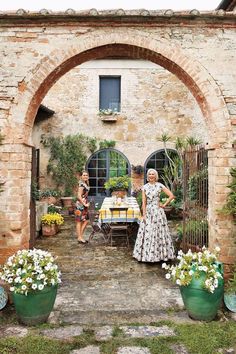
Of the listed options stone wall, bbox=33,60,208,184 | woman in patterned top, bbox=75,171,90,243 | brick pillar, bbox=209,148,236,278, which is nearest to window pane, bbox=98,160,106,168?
stone wall, bbox=33,60,208,184

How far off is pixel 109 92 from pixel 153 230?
8.65 metres

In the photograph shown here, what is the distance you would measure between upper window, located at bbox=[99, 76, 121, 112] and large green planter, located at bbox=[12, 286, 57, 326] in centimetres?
1025

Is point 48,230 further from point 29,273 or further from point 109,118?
point 109,118

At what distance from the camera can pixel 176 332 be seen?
352cm

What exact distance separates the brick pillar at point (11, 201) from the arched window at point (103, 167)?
329 inches

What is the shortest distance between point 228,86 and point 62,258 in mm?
4443

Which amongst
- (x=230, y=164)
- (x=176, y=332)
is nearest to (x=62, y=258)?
(x=176, y=332)

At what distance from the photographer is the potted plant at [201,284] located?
3689mm

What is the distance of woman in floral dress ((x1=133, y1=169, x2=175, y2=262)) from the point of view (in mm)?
5859

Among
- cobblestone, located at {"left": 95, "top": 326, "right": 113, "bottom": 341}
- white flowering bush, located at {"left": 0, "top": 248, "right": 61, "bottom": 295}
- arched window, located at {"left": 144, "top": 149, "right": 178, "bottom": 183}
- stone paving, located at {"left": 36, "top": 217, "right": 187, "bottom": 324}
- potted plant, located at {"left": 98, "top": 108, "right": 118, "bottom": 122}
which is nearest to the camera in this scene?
cobblestone, located at {"left": 95, "top": 326, "right": 113, "bottom": 341}

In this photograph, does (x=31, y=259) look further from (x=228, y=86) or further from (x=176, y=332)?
(x=228, y=86)

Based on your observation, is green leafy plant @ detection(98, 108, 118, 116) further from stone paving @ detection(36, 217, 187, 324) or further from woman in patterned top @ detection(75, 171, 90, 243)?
stone paving @ detection(36, 217, 187, 324)

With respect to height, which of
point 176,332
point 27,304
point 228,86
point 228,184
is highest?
point 228,86

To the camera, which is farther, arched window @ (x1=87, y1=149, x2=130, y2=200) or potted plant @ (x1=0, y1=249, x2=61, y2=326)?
arched window @ (x1=87, y1=149, x2=130, y2=200)
